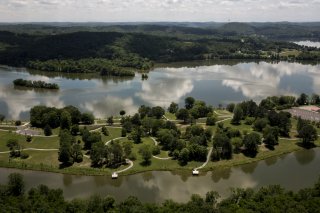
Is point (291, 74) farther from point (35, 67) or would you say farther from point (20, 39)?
point (20, 39)

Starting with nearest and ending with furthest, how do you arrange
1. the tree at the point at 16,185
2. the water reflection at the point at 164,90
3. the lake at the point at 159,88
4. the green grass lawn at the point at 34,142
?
1. the tree at the point at 16,185
2. the green grass lawn at the point at 34,142
3. the lake at the point at 159,88
4. the water reflection at the point at 164,90

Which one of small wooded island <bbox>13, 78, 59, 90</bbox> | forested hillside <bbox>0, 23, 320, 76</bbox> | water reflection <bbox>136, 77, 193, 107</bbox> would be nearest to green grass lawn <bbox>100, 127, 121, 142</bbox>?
water reflection <bbox>136, 77, 193, 107</bbox>

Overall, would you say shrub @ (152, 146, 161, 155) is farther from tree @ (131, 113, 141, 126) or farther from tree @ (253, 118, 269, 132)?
tree @ (253, 118, 269, 132)

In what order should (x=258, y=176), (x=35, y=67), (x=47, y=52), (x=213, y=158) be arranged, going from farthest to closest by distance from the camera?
(x=47, y=52) < (x=35, y=67) < (x=213, y=158) < (x=258, y=176)

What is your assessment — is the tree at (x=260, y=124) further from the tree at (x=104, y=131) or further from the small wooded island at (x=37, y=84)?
the small wooded island at (x=37, y=84)

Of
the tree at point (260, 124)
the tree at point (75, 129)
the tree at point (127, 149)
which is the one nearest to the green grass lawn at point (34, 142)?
the tree at point (75, 129)

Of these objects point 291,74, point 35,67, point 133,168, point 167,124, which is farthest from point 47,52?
point 133,168

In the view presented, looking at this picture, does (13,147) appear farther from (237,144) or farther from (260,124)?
(260,124)
